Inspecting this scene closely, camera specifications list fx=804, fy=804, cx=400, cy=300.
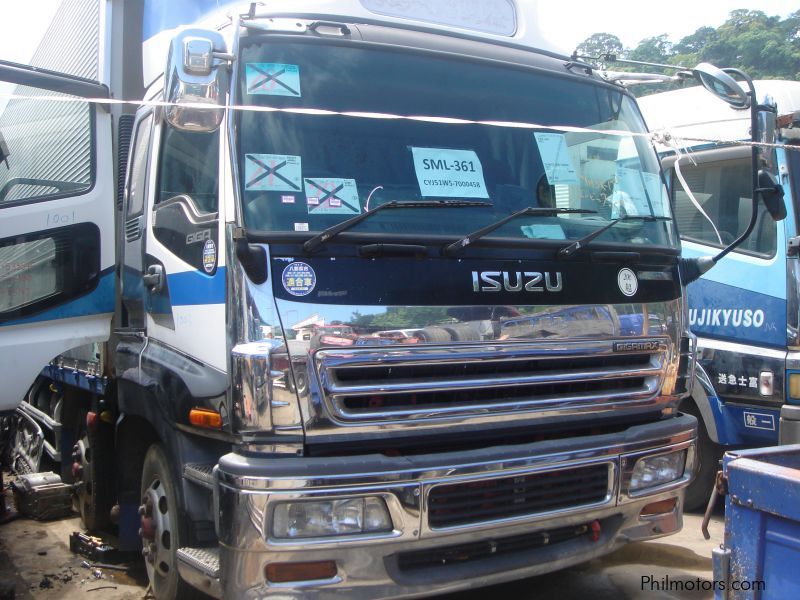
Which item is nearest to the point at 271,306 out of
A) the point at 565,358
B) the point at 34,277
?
the point at 565,358

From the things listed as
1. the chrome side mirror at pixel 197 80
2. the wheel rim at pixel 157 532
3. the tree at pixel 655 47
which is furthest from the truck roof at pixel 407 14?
the tree at pixel 655 47

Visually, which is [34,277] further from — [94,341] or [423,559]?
[423,559]

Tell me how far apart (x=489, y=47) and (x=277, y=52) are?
44.2 inches

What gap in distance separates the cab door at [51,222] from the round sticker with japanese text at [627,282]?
8.49 ft

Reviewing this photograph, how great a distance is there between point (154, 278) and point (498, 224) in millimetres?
1601

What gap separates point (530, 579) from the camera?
4258mm

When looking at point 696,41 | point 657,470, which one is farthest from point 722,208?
point 696,41

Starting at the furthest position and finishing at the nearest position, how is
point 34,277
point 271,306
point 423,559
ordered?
point 34,277 → point 423,559 → point 271,306

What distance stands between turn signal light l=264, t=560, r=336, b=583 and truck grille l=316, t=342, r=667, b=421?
54 cm

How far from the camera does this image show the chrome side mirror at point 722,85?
12.1ft

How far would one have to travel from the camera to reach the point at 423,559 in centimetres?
315

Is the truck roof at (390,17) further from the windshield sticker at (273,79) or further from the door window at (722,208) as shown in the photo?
the door window at (722,208)

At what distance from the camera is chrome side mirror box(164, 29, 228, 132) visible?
3053mm

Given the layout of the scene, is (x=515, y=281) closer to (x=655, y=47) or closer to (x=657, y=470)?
(x=657, y=470)
